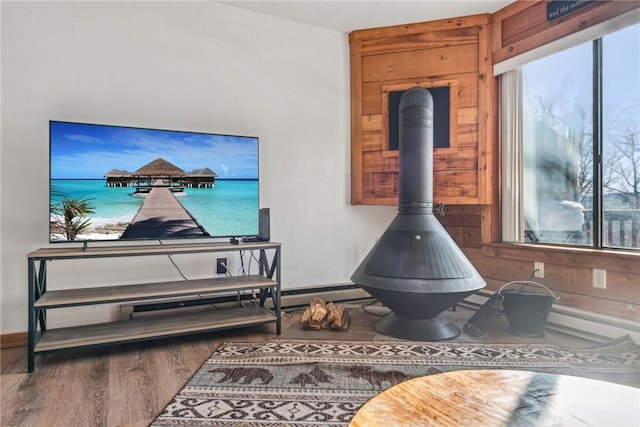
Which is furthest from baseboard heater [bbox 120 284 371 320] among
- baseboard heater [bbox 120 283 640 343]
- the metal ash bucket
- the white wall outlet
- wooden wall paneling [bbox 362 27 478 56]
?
wooden wall paneling [bbox 362 27 478 56]

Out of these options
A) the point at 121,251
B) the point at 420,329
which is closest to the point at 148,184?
the point at 121,251

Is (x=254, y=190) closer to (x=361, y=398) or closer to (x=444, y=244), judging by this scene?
(x=444, y=244)

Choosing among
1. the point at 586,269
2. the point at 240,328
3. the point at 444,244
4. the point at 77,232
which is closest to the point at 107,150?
the point at 77,232

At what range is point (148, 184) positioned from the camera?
2574mm

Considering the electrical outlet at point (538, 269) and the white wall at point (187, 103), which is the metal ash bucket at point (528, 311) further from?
the white wall at point (187, 103)

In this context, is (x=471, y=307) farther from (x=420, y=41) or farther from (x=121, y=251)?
(x=121, y=251)

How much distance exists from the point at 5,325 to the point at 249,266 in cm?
157

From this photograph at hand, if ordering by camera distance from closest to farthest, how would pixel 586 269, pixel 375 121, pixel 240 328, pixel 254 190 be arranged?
pixel 586 269 → pixel 240 328 → pixel 254 190 → pixel 375 121

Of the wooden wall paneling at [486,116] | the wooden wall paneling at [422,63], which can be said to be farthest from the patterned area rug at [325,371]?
the wooden wall paneling at [422,63]

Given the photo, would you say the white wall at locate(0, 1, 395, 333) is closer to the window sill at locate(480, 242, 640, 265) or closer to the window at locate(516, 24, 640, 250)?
the window sill at locate(480, 242, 640, 265)

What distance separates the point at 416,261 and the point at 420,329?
0.47m

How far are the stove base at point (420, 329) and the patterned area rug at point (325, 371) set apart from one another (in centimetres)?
9

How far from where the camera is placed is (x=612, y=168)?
2.44 m

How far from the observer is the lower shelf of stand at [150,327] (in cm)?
214
